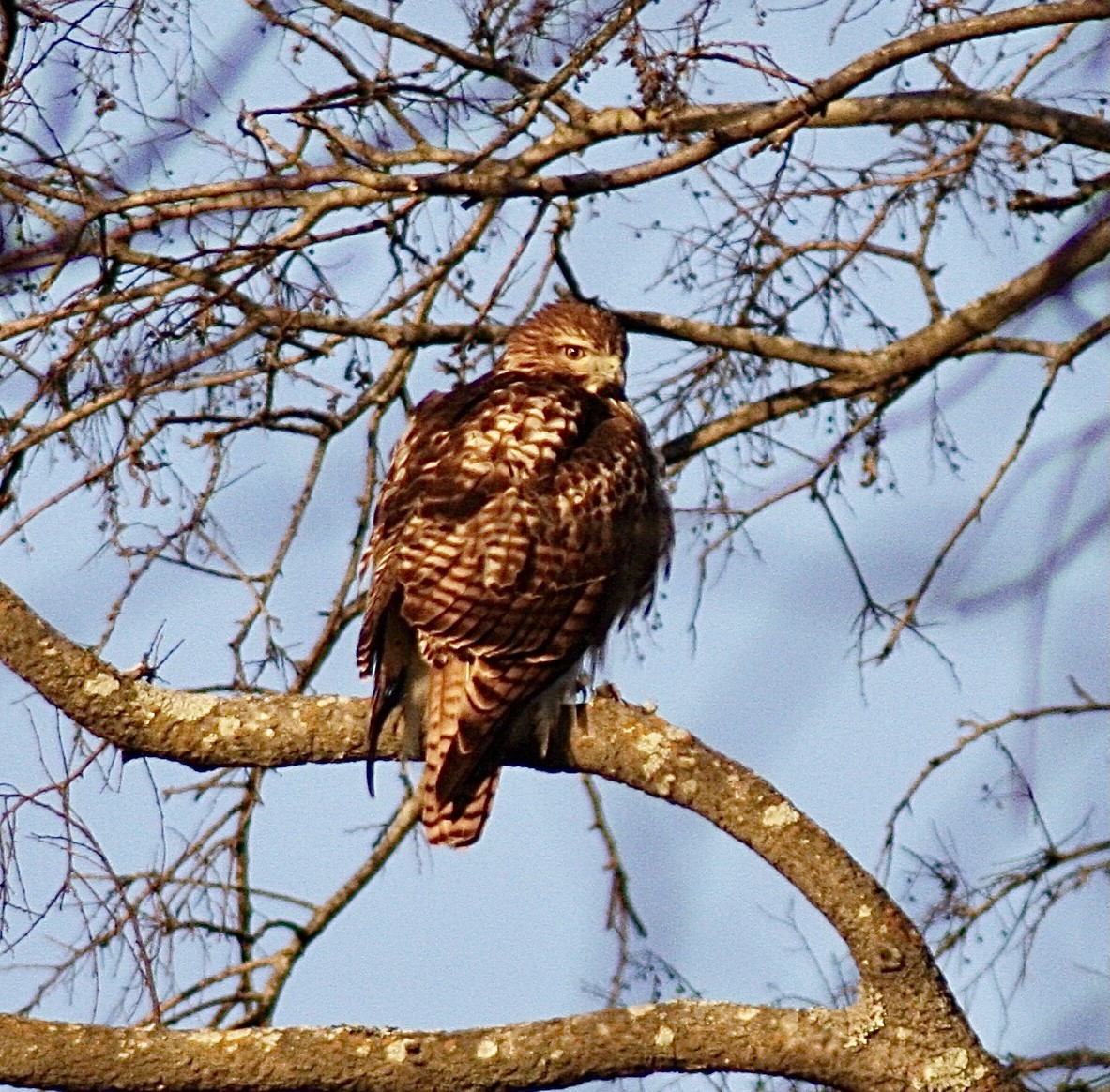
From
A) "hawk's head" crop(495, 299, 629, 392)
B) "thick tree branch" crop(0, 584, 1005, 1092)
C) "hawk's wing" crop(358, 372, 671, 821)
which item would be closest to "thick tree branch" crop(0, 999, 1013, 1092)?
"thick tree branch" crop(0, 584, 1005, 1092)

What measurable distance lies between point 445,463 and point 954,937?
193cm

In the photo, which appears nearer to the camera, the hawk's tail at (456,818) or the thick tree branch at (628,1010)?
the thick tree branch at (628,1010)

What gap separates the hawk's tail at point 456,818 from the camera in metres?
4.91

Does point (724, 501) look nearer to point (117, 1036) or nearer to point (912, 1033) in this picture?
point (912, 1033)

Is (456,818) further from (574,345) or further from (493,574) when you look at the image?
(574,345)

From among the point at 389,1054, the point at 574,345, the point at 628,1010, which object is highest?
the point at 574,345

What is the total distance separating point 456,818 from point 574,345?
1.82 meters

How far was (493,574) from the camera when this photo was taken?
4.82m

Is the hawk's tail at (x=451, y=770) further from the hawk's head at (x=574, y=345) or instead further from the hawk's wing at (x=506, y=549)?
the hawk's head at (x=574, y=345)

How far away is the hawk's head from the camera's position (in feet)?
19.7

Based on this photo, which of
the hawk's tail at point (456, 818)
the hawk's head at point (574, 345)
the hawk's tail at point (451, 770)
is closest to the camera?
the hawk's tail at point (451, 770)

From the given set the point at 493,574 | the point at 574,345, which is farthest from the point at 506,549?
the point at 574,345

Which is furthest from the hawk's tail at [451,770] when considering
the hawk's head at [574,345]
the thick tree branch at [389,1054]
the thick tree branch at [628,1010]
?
the hawk's head at [574,345]

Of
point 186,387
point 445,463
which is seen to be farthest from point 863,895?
point 186,387
